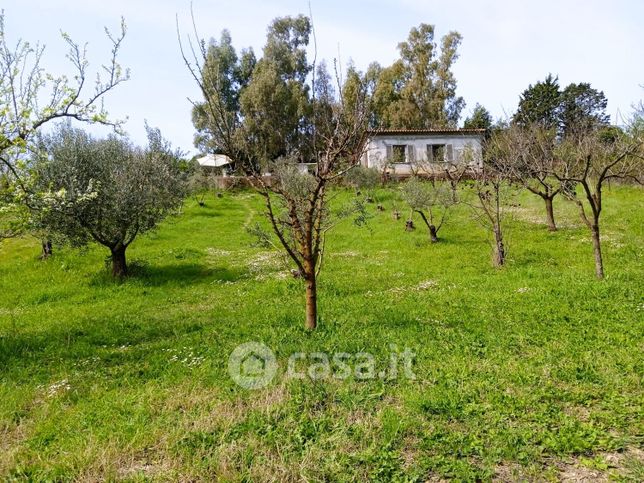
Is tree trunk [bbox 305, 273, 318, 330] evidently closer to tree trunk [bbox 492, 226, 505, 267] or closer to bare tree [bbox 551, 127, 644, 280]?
bare tree [bbox 551, 127, 644, 280]

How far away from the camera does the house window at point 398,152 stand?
37781 millimetres

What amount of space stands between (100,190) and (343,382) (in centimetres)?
1324

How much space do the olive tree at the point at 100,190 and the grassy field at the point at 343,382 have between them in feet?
6.89

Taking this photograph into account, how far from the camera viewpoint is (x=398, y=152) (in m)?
37.8

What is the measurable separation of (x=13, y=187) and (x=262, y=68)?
3879cm

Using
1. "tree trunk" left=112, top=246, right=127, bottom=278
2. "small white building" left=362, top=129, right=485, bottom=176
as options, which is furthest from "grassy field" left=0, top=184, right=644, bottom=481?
"small white building" left=362, top=129, right=485, bottom=176

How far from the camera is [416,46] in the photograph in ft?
159

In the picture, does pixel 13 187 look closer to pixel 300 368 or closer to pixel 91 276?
pixel 300 368

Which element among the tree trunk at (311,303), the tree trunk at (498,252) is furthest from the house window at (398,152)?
the tree trunk at (311,303)

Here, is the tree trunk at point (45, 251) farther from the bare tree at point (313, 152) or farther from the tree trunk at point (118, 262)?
the bare tree at point (313, 152)

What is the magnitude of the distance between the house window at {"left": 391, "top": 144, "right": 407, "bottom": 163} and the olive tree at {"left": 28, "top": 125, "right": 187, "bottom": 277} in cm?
2377

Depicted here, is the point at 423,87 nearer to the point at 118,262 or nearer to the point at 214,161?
the point at 214,161

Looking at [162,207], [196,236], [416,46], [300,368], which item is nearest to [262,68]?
[416,46]

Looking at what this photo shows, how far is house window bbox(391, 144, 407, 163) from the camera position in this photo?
124ft
